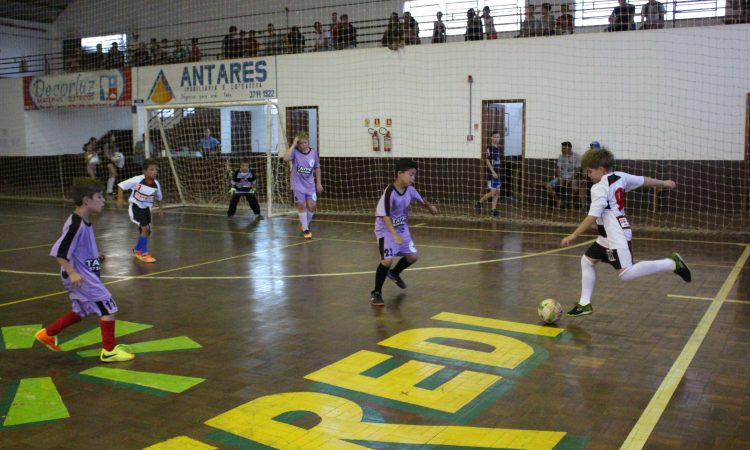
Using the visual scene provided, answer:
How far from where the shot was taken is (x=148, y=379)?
18.1 ft

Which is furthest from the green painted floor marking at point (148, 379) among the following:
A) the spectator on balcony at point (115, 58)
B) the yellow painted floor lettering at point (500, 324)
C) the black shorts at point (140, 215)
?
the spectator on balcony at point (115, 58)

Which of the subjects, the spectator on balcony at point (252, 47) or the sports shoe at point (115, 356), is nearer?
the sports shoe at point (115, 356)

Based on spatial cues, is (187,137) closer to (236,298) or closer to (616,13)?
(616,13)

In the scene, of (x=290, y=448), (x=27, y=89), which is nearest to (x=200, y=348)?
(x=290, y=448)

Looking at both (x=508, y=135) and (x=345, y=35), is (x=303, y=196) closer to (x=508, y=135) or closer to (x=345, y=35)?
(x=345, y=35)

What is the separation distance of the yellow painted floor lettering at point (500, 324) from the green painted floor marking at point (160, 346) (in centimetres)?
259

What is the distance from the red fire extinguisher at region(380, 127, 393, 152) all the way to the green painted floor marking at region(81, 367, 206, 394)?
16.2 m

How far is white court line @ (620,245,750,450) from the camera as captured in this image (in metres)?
4.34

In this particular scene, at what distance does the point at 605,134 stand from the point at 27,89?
23475 mm

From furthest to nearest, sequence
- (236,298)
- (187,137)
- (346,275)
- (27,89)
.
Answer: (27,89) < (187,137) < (346,275) < (236,298)

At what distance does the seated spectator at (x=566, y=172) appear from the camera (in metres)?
18.1

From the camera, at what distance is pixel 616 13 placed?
59.5ft

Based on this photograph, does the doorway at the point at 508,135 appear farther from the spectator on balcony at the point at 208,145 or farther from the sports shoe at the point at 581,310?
the sports shoe at the point at 581,310

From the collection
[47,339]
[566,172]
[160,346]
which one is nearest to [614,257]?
[160,346]
